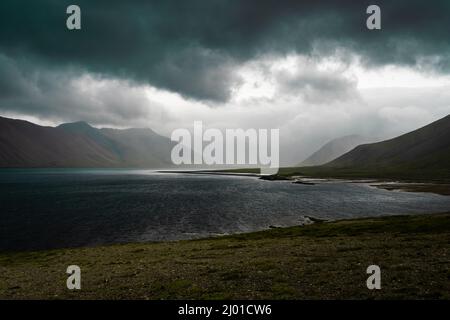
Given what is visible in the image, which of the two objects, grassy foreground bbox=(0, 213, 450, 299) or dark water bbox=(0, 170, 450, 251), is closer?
grassy foreground bbox=(0, 213, 450, 299)

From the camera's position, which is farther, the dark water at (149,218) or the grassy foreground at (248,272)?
the dark water at (149,218)

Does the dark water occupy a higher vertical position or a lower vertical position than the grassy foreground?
lower

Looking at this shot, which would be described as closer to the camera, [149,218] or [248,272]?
[248,272]

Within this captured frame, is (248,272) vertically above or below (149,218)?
above

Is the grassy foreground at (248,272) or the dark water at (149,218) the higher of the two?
the grassy foreground at (248,272)

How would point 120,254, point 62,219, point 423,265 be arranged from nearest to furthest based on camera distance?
point 423,265, point 120,254, point 62,219

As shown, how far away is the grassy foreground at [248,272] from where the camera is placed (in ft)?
73.5

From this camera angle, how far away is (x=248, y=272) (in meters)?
28.8

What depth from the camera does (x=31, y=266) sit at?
4325cm

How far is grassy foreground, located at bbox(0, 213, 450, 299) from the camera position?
2239 cm

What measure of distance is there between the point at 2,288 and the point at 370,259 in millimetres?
36771
